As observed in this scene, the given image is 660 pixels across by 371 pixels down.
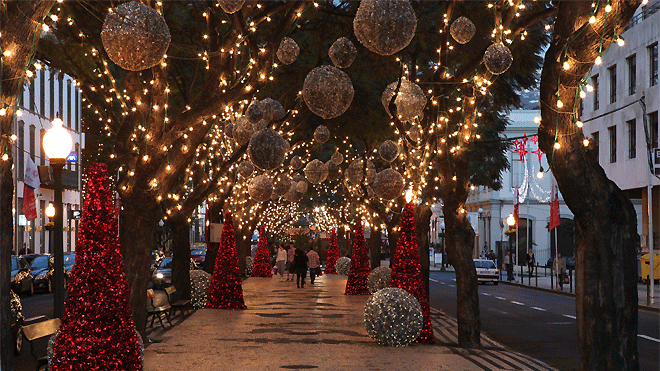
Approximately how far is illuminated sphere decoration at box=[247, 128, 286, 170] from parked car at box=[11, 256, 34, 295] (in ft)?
47.4

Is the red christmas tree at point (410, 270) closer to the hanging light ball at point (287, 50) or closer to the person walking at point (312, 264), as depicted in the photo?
the hanging light ball at point (287, 50)

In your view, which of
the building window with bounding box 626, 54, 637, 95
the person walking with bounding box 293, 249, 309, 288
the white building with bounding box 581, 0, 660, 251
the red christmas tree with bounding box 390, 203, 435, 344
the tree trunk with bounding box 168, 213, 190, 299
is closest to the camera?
the red christmas tree with bounding box 390, 203, 435, 344

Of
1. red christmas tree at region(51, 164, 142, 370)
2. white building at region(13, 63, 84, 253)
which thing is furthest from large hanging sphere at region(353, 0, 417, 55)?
white building at region(13, 63, 84, 253)

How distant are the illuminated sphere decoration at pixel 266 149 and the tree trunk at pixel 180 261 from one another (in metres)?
Answer: 6.48

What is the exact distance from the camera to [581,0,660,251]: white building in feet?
110

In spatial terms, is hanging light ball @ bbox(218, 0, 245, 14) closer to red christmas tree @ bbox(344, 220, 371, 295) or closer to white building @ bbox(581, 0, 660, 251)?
red christmas tree @ bbox(344, 220, 371, 295)

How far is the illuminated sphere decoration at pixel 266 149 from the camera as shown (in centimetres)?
1447

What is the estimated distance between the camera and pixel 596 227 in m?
7.59

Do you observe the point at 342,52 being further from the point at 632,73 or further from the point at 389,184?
the point at 632,73

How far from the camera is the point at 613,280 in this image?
297 inches

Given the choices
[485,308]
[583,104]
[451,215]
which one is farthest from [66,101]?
[451,215]

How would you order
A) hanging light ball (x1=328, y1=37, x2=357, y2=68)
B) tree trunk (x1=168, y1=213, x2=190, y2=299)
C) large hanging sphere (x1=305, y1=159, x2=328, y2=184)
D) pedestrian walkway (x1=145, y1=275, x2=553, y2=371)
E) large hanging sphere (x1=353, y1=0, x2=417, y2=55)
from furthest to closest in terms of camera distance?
large hanging sphere (x1=305, y1=159, x2=328, y2=184), tree trunk (x1=168, y1=213, x2=190, y2=299), hanging light ball (x1=328, y1=37, x2=357, y2=68), pedestrian walkway (x1=145, y1=275, x2=553, y2=371), large hanging sphere (x1=353, y1=0, x2=417, y2=55)

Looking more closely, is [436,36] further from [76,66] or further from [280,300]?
[280,300]

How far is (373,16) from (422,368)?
519 cm
